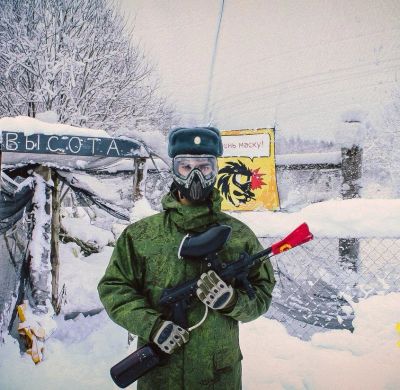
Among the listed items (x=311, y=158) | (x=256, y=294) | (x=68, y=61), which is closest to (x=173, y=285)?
(x=256, y=294)

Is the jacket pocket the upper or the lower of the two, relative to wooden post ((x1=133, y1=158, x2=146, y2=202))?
lower

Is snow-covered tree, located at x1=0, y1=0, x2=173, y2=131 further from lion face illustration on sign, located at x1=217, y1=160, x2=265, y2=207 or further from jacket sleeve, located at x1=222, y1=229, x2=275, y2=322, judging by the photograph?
jacket sleeve, located at x1=222, y1=229, x2=275, y2=322

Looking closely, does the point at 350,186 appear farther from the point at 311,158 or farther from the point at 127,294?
the point at 127,294

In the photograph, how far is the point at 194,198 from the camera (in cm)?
152

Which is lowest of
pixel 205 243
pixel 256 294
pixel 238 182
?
pixel 256 294

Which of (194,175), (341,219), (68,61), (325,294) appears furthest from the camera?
(68,61)

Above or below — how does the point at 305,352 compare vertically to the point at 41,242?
below

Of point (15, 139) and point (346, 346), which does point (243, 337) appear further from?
point (15, 139)

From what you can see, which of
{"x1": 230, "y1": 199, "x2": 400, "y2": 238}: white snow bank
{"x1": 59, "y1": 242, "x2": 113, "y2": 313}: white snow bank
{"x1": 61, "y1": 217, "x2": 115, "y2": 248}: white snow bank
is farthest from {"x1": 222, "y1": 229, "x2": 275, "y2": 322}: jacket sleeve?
{"x1": 61, "y1": 217, "x2": 115, "y2": 248}: white snow bank

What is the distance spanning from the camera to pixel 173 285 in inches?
57.3

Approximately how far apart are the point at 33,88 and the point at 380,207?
29.5 ft

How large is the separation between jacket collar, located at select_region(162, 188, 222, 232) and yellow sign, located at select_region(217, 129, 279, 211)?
1.63 metres

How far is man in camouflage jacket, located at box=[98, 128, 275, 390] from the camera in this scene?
1.43 m

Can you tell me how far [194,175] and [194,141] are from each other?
160 millimetres
